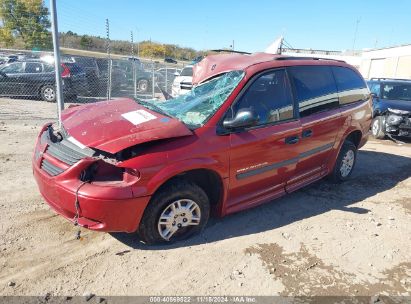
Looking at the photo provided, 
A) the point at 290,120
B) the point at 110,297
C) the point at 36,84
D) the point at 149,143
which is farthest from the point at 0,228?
the point at 36,84

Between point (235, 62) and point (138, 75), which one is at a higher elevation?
point (235, 62)

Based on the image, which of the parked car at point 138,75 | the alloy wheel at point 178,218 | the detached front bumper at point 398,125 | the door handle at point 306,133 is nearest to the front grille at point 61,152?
the alloy wheel at point 178,218

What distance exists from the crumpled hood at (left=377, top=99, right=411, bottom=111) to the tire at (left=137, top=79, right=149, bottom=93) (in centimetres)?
1037

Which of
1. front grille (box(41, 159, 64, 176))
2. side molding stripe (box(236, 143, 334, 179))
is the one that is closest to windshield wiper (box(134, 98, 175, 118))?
side molding stripe (box(236, 143, 334, 179))

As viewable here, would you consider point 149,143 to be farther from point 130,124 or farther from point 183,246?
point 183,246

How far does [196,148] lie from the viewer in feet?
11.3

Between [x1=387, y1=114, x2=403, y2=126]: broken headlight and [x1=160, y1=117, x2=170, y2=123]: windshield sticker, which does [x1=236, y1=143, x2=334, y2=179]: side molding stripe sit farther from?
[x1=387, y1=114, x2=403, y2=126]: broken headlight

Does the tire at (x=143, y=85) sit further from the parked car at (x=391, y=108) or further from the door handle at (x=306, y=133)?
the door handle at (x=306, y=133)

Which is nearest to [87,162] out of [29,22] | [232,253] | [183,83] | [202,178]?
[202,178]

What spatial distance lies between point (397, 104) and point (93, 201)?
9.32m

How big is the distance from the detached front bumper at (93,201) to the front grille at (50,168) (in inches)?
0.6

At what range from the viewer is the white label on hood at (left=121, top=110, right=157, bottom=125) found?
356 centimetres

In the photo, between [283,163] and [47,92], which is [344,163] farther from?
[47,92]

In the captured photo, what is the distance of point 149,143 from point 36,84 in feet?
37.4
